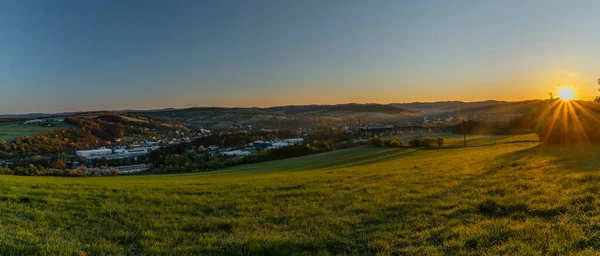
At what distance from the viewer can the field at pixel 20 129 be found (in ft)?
353

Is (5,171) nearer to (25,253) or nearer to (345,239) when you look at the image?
(25,253)

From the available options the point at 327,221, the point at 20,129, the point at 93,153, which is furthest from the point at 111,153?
the point at 327,221

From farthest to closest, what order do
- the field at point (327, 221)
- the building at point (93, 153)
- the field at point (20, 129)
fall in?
the field at point (20, 129)
the building at point (93, 153)
the field at point (327, 221)

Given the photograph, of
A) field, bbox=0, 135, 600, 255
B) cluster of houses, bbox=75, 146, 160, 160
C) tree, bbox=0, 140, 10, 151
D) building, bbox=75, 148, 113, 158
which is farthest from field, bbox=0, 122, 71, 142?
field, bbox=0, 135, 600, 255

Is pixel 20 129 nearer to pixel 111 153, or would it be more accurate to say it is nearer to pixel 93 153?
pixel 93 153

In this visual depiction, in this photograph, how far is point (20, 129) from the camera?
387ft

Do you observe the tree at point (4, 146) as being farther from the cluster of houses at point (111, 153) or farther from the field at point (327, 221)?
the field at point (327, 221)

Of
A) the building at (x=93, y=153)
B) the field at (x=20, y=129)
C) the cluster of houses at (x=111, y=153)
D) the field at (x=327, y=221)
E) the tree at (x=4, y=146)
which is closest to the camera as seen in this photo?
the field at (x=327, y=221)

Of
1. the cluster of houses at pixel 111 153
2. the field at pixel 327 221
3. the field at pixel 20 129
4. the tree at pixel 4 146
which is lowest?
the cluster of houses at pixel 111 153

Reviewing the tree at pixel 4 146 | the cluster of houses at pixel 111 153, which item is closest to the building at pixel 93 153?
the cluster of houses at pixel 111 153

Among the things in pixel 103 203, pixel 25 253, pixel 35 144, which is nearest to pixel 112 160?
pixel 35 144

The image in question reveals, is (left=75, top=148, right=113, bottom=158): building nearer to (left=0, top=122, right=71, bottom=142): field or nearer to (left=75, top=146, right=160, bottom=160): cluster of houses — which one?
(left=75, top=146, right=160, bottom=160): cluster of houses

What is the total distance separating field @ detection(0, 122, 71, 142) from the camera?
107569mm

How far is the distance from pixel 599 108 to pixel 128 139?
151 meters
